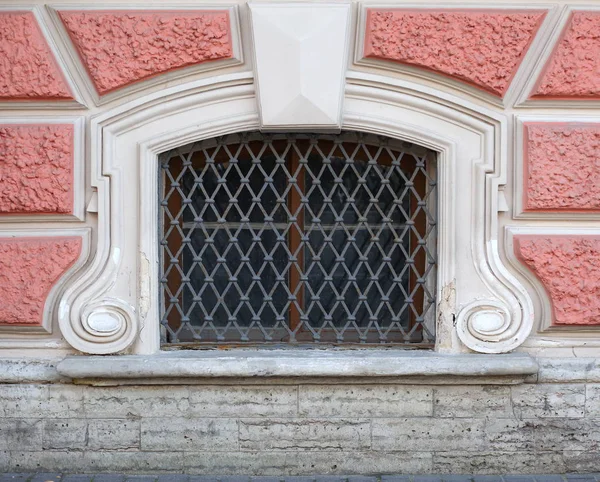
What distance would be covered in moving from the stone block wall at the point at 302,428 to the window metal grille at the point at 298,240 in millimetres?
321

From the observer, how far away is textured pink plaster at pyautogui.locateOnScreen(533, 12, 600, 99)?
3.61 m

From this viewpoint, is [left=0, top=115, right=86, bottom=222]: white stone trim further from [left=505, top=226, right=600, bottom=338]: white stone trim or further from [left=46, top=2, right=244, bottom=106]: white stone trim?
[left=505, top=226, right=600, bottom=338]: white stone trim

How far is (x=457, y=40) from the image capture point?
11.8ft

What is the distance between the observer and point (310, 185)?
391 cm

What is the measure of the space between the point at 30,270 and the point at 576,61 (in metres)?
2.70

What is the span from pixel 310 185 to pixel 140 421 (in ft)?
4.59

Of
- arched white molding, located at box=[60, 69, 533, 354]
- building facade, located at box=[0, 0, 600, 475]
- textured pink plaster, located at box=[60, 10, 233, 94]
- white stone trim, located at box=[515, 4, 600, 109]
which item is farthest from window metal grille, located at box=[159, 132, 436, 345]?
white stone trim, located at box=[515, 4, 600, 109]

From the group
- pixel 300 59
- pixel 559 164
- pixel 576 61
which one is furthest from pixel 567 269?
pixel 300 59

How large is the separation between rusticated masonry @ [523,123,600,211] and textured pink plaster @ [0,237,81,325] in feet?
7.03

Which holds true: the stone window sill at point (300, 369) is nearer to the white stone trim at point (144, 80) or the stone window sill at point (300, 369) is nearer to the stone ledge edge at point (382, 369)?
the stone ledge edge at point (382, 369)

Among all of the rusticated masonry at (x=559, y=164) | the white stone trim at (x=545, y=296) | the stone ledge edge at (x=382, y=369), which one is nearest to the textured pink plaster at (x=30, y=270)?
the stone ledge edge at (x=382, y=369)

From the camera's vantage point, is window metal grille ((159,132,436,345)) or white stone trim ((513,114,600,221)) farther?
window metal grille ((159,132,436,345))

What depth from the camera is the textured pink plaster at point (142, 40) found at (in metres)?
3.59

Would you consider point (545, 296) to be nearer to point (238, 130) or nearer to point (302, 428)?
point (302, 428)
